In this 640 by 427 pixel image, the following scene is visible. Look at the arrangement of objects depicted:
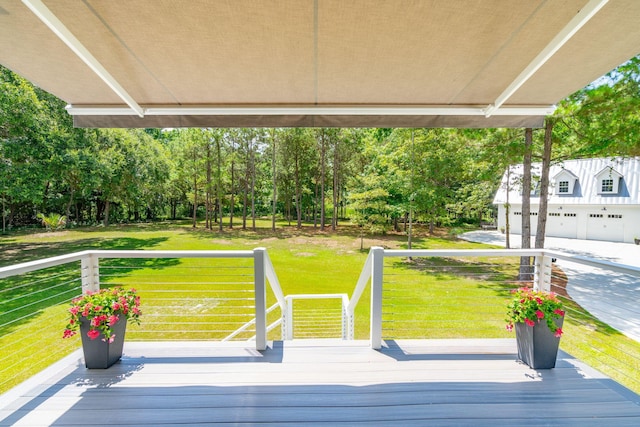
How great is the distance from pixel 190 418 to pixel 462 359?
217cm

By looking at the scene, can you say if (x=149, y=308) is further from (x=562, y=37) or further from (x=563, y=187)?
(x=563, y=187)

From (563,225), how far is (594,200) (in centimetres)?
241

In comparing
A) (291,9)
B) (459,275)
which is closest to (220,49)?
(291,9)

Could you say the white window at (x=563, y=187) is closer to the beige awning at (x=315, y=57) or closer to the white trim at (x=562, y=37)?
the beige awning at (x=315, y=57)

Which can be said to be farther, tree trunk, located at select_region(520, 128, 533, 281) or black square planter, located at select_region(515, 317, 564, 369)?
tree trunk, located at select_region(520, 128, 533, 281)

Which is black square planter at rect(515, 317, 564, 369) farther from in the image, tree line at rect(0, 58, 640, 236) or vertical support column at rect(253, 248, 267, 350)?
tree line at rect(0, 58, 640, 236)

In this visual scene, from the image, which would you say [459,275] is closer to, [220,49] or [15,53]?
[220,49]

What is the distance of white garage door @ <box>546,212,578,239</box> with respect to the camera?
19.0 metres

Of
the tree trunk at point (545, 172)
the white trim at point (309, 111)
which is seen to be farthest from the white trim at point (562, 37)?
the tree trunk at point (545, 172)

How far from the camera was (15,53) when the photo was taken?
1.98 meters

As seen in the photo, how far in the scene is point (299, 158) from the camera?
24078 mm

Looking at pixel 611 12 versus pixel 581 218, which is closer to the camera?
pixel 611 12

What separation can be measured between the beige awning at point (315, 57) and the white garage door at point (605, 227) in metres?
20.8

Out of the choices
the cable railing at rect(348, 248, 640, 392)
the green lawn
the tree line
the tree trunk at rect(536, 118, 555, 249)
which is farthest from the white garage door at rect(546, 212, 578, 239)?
the tree trunk at rect(536, 118, 555, 249)
